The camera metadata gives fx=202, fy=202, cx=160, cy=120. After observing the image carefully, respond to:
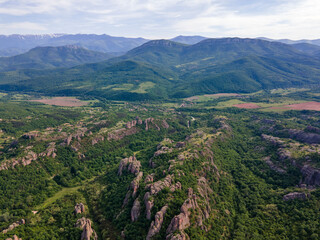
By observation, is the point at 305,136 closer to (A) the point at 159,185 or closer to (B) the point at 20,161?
(A) the point at 159,185

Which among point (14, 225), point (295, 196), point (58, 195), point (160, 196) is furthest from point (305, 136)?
point (14, 225)

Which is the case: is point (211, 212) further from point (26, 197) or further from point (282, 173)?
point (26, 197)

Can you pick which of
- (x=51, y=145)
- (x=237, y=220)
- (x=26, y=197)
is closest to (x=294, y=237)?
(x=237, y=220)

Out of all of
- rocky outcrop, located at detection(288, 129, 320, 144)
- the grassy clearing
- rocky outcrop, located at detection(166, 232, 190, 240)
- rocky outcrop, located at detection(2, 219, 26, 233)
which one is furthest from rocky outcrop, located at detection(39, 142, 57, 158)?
rocky outcrop, located at detection(288, 129, 320, 144)

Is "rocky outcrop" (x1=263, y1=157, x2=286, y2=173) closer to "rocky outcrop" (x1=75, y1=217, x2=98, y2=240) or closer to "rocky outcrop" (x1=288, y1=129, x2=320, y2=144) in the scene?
"rocky outcrop" (x1=288, y1=129, x2=320, y2=144)

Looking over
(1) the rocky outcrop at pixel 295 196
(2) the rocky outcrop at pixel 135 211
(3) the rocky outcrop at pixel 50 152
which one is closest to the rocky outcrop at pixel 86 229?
(2) the rocky outcrop at pixel 135 211
